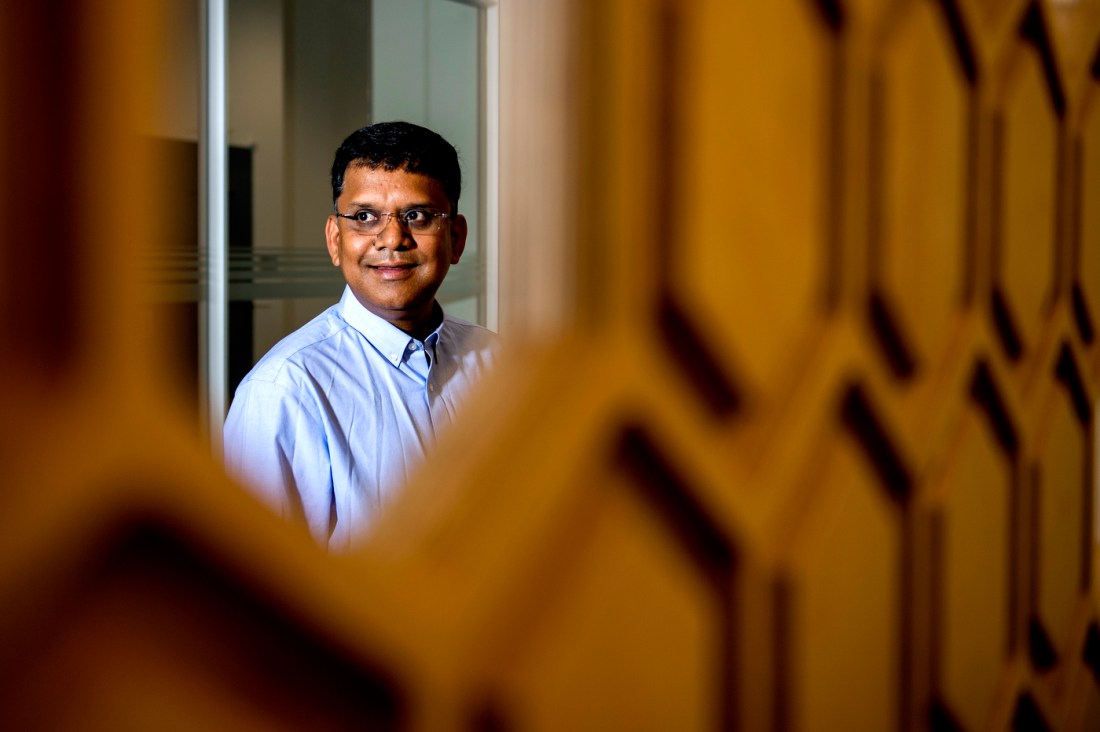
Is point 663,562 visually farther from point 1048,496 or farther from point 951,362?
point 1048,496

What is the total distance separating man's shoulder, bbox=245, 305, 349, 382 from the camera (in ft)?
3.23

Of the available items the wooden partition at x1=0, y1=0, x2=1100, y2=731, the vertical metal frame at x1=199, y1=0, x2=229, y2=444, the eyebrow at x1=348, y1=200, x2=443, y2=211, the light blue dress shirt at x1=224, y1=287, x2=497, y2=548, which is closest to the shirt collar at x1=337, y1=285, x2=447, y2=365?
the light blue dress shirt at x1=224, y1=287, x2=497, y2=548

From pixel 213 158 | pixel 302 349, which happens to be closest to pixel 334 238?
pixel 302 349

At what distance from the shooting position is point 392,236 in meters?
1.13

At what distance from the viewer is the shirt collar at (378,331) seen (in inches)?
44.0

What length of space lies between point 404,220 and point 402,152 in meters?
0.09

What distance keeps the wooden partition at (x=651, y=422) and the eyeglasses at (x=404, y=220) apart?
2.57 ft

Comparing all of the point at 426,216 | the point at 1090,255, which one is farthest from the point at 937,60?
the point at 426,216

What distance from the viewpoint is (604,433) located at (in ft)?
0.77

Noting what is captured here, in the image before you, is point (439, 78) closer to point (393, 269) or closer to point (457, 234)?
point (457, 234)

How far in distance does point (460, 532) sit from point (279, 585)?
0.16 ft

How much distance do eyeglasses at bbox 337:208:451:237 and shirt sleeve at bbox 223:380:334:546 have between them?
27cm

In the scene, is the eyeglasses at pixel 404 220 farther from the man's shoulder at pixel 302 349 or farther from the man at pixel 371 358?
the man's shoulder at pixel 302 349

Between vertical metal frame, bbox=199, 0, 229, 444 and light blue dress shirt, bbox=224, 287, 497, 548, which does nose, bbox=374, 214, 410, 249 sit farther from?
vertical metal frame, bbox=199, 0, 229, 444
